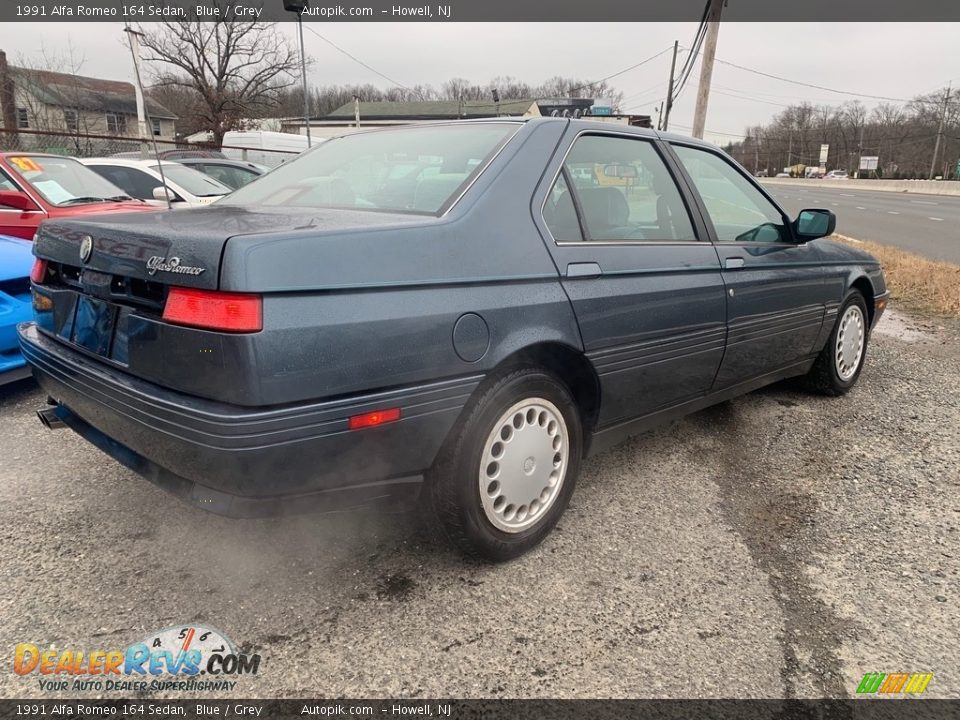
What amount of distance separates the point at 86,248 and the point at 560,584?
196 centimetres

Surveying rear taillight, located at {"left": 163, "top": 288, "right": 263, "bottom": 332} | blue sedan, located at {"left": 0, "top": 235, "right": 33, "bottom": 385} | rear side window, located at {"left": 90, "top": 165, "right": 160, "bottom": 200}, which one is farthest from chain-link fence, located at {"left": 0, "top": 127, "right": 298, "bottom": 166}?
rear taillight, located at {"left": 163, "top": 288, "right": 263, "bottom": 332}

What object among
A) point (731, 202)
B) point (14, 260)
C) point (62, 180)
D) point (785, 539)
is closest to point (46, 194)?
point (62, 180)

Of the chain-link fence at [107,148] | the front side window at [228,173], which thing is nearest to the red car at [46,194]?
the front side window at [228,173]

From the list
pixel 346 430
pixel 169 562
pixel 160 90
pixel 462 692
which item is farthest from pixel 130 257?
pixel 160 90

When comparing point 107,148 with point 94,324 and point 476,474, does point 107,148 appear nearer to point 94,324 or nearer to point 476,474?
point 94,324

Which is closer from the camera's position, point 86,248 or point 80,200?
point 86,248

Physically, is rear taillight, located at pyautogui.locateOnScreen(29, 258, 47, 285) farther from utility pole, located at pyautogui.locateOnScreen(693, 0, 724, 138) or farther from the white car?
utility pole, located at pyautogui.locateOnScreen(693, 0, 724, 138)

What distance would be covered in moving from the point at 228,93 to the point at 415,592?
142 ft

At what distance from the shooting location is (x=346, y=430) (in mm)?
1815

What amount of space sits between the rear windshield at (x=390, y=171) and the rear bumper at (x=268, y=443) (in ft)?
2.43

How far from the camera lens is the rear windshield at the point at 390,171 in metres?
2.32

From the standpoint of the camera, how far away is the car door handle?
2363 millimetres

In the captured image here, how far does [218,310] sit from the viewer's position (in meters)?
1.69

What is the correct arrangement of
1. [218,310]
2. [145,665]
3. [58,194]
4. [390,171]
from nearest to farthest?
[218,310] → [145,665] → [390,171] → [58,194]
